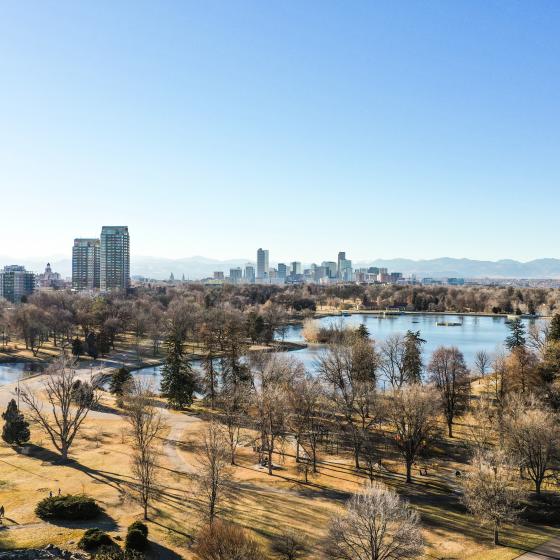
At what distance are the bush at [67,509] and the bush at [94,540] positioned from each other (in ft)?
10.6

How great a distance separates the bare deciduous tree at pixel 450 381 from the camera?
156 ft

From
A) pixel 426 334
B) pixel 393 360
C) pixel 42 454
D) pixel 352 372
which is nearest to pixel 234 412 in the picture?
pixel 352 372

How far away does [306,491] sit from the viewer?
108 feet

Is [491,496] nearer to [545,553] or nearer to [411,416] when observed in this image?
[545,553]

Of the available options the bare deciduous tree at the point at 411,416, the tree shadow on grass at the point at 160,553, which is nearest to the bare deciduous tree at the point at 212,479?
the tree shadow on grass at the point at 160,553

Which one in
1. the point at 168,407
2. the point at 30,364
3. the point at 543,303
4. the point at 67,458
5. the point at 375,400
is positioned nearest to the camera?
the point at 67,458

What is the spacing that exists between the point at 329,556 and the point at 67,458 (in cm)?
2214

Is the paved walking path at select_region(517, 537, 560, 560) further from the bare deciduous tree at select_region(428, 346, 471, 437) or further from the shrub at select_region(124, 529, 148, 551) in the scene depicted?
the bare deciduous tree at select_region(428, 346, 471, 437)

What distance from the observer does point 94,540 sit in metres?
23.7

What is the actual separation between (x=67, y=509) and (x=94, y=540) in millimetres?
4446

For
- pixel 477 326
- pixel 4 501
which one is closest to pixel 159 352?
pixel 4 501

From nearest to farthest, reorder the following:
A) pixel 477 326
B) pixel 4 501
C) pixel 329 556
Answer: pixel 329 556 → pixel 4 501 → pixel 477 326

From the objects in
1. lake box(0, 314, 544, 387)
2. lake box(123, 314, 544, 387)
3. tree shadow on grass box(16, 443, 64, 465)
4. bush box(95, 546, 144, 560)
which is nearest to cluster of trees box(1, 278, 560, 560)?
tree shadow on grass box(16, 443, 64, 465)

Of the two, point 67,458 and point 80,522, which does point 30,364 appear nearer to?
point 67,458
